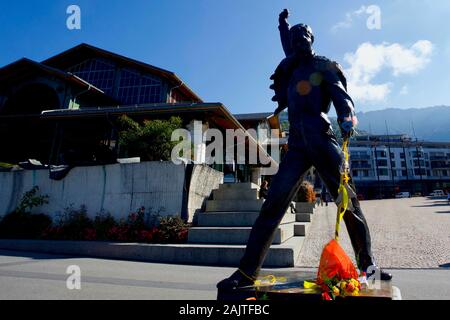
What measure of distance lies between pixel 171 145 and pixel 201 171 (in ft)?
5.46

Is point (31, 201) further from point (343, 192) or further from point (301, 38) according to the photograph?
point (343, 192)

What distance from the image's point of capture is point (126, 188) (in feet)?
29.6

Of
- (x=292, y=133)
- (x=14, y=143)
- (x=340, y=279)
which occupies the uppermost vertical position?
(x=14, y=143)

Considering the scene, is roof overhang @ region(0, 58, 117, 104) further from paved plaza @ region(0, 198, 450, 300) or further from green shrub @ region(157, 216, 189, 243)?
green shrub @ region(157, 216, 189, 243)

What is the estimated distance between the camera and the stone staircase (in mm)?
5882

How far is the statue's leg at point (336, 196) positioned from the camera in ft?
8.69

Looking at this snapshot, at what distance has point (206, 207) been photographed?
9141 millimetres

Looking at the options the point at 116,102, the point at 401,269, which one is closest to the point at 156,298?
the point at 401,269

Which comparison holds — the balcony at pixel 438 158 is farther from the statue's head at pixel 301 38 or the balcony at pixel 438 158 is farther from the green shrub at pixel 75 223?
the statue's head at pixel 301 38

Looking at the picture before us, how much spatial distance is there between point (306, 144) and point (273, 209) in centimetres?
74

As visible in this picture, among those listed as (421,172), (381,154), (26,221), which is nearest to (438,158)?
(421,172)

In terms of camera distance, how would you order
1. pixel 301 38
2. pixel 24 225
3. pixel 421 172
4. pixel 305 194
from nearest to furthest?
pixel 301 38 → pixel 24 225 → pixel 305 194 → pixel 421 172

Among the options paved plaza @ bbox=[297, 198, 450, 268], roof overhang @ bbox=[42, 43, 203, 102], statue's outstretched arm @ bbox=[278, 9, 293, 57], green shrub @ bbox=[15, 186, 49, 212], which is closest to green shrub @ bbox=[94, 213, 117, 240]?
green shrub @ bbox=[15, 186, 49, 212]

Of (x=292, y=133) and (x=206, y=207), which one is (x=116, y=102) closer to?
(x=206, y=207)
